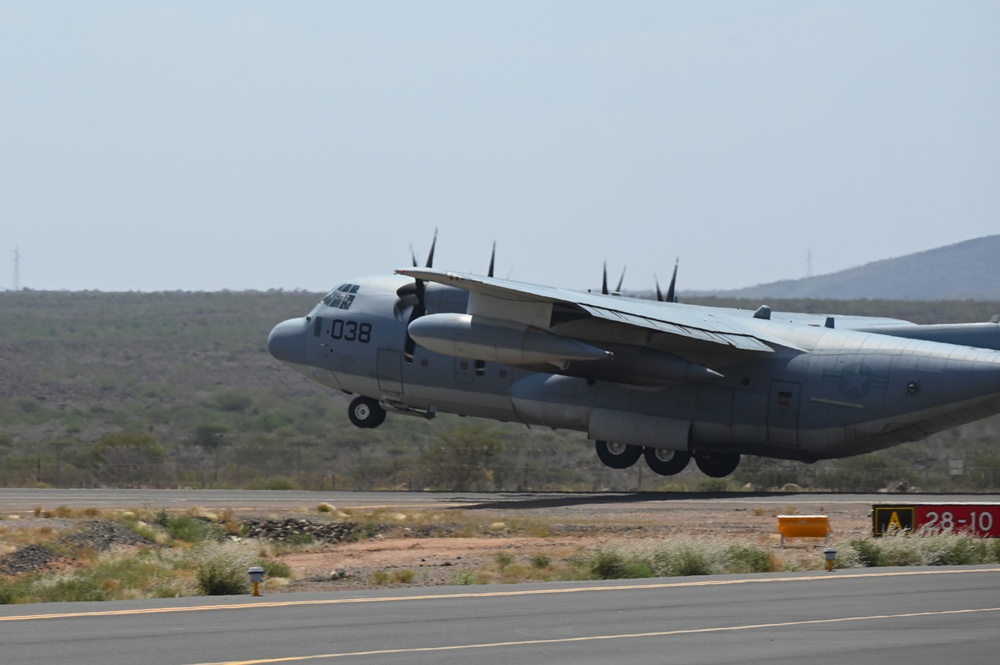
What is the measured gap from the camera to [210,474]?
47719 mm

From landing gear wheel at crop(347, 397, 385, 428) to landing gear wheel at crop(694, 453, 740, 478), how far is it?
379 inches

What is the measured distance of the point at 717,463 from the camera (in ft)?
127

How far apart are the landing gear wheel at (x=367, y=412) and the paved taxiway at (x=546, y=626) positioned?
74.6 ft

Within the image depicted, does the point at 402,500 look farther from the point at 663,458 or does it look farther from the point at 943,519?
the point at 943,519

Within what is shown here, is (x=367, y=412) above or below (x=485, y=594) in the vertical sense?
above

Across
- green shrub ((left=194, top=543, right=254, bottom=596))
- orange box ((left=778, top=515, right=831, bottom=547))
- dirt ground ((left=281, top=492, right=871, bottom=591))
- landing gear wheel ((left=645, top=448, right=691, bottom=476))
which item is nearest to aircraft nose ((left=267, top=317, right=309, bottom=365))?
landing gear wheel ((left=645, top=448, right=691, bottom=476))

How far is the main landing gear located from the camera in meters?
37.5

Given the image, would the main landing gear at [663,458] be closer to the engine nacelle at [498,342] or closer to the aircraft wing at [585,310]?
the aircraft wing at [585,310]

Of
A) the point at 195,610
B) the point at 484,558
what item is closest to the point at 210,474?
the point at 484,558

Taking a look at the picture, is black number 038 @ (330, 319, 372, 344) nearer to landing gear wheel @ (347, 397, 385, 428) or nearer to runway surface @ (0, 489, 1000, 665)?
landing gear wheel @ (347, 397, 385, 428)

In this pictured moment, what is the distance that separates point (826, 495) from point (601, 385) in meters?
6.97

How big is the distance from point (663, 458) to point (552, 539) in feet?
34.4

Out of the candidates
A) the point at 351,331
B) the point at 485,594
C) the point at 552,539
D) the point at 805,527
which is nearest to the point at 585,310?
the point at 552,539

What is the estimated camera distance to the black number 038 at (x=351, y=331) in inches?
1571
